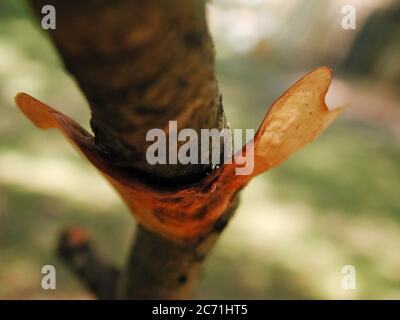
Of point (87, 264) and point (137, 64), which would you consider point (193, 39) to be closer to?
point (137, 64)

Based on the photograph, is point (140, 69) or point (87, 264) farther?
point (87, 264)

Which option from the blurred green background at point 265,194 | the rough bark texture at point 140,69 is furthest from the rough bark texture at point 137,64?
the blurred green background at point 265,194

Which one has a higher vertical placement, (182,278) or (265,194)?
(265,194)

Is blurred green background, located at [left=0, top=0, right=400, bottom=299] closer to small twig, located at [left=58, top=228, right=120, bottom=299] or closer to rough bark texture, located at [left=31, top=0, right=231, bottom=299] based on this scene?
small twig, located at [left=58, top=228, right=120, bottom=299]

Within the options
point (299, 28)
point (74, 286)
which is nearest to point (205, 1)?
point (74, 286)

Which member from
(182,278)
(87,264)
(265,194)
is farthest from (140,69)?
(265,194)

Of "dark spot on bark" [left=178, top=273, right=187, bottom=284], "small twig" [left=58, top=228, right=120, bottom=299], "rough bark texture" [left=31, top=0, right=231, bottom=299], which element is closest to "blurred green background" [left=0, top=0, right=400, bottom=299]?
"small twig" [left=58, top=228, right=120, bottom=299]

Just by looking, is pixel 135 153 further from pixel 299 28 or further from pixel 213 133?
pixel 299 28

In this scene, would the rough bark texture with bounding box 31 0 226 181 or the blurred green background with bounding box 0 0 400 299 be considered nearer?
the rough bark texture with bounding box 31 0 226 181
